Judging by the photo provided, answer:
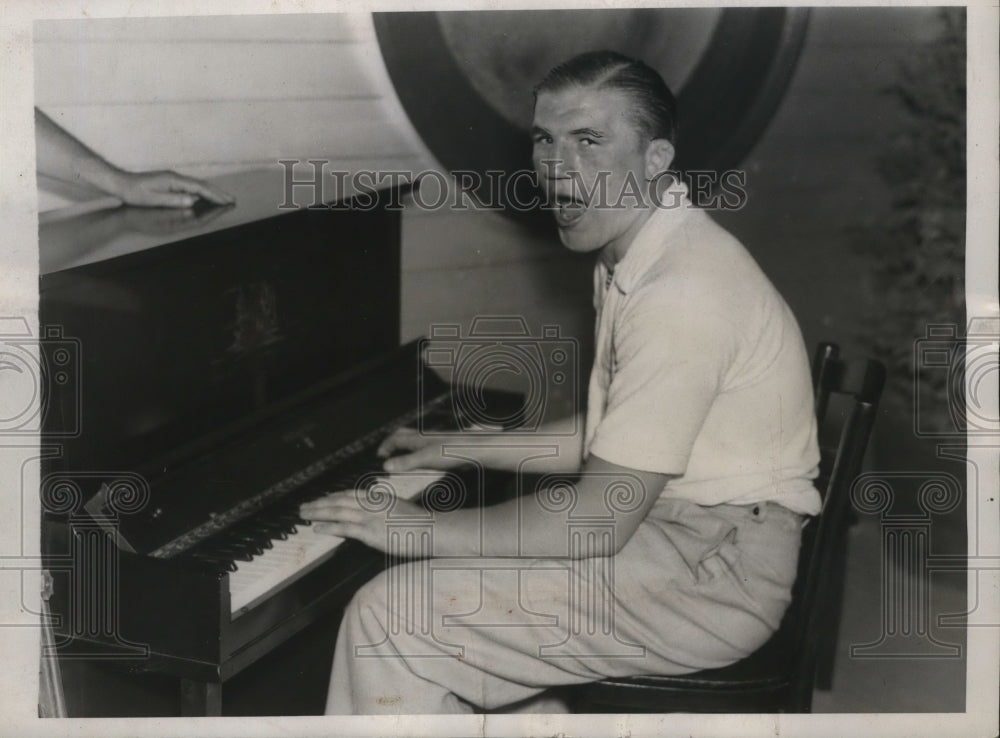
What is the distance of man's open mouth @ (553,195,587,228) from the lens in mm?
2049

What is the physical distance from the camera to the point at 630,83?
1992 mm

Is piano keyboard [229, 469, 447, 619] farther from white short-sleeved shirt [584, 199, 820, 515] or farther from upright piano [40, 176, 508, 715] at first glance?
white short-sleeved shirt [584, 199, 820, 515]

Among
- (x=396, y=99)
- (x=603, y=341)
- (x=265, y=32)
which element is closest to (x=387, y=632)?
(x=603, y=341)

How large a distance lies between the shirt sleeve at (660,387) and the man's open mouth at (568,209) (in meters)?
0.28

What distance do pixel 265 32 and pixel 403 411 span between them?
0.82m

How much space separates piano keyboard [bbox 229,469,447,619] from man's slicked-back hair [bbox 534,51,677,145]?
3.08 feet

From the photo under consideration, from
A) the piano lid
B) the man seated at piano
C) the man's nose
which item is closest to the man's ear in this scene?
the man seated at piano

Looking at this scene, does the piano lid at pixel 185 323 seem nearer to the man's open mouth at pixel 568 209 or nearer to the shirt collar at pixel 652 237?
the man's open mouth at pixel 568 209

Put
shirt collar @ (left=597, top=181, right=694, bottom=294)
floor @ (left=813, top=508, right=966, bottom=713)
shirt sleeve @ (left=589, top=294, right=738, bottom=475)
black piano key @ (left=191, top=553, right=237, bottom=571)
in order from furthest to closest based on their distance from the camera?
floor @ (left=813, top=508, right=966, bottom=713)
shirt collar @ (left=597, top=181, right=694, bottom=294)
shirt sleeve @ (left=589, top=294, right=738, bottom=475)
black piano key @ (left=191, top=553, right=237, bottom=571)

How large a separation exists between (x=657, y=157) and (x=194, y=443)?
100cm

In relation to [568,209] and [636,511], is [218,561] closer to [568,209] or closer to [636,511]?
[636,511]

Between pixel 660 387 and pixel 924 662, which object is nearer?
pixel 660 387

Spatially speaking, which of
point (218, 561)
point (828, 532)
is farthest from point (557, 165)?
point (218, 561)

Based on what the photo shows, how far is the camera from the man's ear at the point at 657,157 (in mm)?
1984
